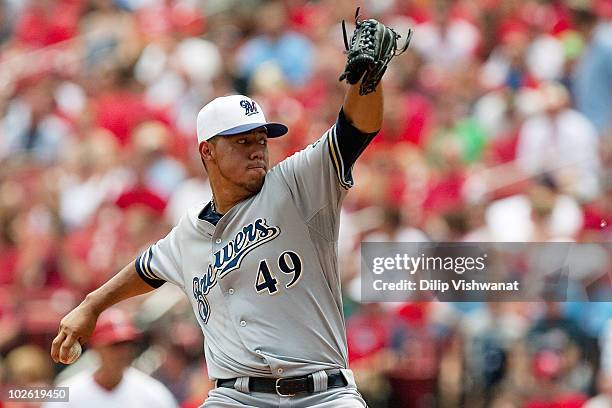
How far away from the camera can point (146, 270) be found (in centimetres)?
455

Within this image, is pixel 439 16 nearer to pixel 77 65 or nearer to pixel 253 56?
pixel 253 56

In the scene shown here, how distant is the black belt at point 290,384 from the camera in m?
3.92

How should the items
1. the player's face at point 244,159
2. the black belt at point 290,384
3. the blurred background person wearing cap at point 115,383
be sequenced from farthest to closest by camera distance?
the blurred background person wearing cap at point 115,383
the player's face at point 244,159
the black belt at point 290,384

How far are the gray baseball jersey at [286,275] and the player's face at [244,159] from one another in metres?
0.05

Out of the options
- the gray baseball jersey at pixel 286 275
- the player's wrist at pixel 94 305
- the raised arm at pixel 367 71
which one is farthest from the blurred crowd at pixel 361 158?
the raised arm at pixel 367 71

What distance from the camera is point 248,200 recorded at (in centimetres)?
419

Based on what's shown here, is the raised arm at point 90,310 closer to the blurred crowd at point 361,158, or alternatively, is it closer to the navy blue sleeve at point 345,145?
the navy blue sleeve at point 345,145

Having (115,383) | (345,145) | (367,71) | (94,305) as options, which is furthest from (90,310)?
(115,383)

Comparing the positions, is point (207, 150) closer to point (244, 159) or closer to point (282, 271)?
point (244, 159)

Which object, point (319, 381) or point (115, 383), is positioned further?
point (115, 383)

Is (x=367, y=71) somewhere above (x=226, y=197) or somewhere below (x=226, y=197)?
above

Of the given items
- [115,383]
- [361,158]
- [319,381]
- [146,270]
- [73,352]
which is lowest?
[319,381]

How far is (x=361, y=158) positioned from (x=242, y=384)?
13.1 feet

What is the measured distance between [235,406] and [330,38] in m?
5.60
